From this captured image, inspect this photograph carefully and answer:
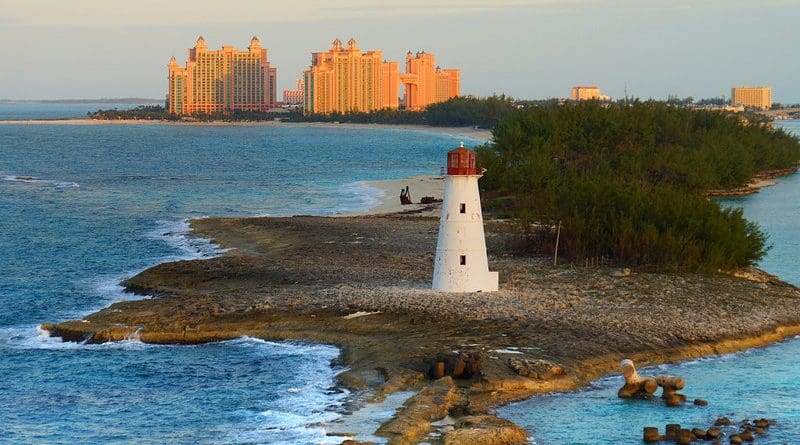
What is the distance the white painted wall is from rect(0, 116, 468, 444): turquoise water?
491 cm

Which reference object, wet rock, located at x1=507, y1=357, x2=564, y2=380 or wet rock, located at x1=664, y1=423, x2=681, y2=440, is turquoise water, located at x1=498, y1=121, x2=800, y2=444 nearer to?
wet rock, located at x1=664, y1=423, x2=681, y2=440

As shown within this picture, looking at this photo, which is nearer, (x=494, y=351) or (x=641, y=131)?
(x=494, y=351)

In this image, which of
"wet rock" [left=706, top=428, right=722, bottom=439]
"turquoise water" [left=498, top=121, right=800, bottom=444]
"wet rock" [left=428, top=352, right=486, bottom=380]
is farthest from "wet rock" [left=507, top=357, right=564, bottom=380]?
"wet rock" [left=706, top=428, right=722, bottom=439]

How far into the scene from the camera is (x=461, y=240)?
3172 centimetres

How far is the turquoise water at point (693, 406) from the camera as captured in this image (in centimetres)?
2281

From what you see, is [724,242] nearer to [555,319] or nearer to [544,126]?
[555,319]

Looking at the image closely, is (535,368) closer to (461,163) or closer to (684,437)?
(684,437)

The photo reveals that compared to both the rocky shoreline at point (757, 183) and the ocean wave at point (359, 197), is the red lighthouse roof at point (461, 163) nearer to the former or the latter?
the ocean wave at point (359, 197)

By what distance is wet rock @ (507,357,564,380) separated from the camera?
2562 centimetres

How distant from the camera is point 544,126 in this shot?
248ft

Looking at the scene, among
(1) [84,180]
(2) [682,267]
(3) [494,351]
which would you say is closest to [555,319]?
(3) [494,351]

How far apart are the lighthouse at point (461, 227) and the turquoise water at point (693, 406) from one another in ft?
21.6

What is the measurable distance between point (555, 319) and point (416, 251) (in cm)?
1340

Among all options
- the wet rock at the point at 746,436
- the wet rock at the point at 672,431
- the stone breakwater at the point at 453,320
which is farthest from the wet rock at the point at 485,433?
the wet rock at the point at 746,436
